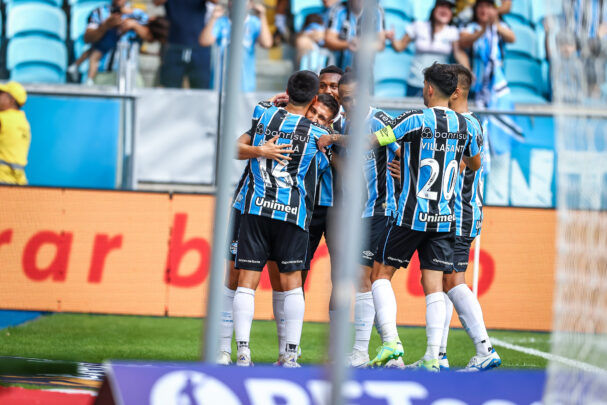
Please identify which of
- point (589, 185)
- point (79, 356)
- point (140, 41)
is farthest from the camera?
point (140, 41)

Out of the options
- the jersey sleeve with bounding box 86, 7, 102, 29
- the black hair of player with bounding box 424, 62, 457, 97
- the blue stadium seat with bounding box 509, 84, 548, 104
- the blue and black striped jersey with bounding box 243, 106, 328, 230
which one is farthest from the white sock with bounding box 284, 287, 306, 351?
the jersey sleeve with bounding box 86, 7, 102, 29

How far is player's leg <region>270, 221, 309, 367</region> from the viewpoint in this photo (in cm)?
600

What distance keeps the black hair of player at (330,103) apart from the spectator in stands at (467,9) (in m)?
5.53

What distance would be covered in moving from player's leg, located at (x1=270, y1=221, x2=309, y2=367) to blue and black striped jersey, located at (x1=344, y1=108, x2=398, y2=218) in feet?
2.50

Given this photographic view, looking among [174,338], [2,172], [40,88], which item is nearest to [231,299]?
[174,338]

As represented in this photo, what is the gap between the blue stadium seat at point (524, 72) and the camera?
11.9m

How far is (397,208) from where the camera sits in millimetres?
6137

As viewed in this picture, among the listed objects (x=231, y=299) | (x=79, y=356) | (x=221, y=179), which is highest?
(x=221, y=179)

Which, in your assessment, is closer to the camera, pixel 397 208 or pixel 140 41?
pixel 397 208

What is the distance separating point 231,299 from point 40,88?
591 cm

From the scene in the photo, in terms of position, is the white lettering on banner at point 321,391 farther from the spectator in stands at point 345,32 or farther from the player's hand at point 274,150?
the spectator in stands at point 345,32

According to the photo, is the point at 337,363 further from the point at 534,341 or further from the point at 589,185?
the point at 534,341

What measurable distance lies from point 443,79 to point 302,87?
0.93 meters

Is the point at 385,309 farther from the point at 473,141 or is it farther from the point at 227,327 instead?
the point at 473,141
